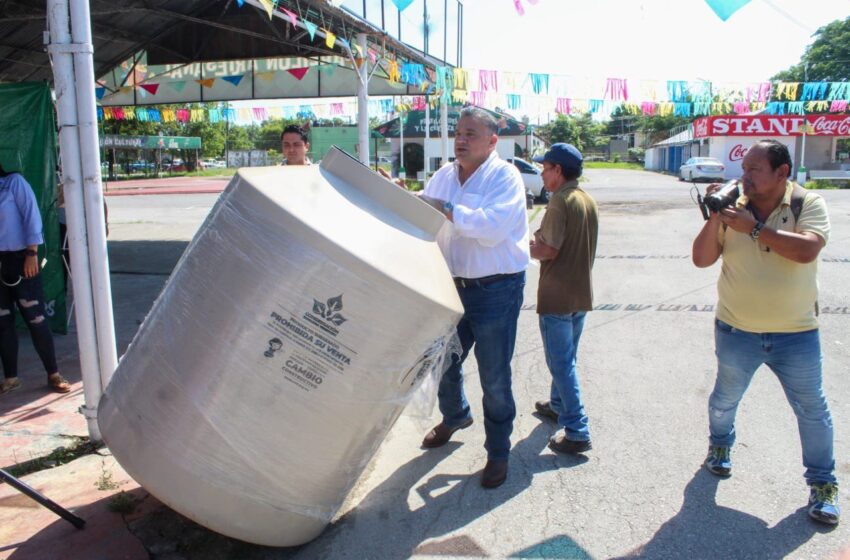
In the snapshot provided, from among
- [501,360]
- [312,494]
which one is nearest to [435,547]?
[312,494]

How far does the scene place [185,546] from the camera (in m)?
2.88

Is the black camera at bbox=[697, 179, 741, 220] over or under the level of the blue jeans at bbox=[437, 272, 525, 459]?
over

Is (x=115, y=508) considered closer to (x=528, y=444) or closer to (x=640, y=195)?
(x=528, y=444)

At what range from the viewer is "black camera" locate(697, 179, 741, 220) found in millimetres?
2979

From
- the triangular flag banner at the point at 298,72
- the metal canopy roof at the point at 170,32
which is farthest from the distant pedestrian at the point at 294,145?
the triangular flag banner at the point at 298,72

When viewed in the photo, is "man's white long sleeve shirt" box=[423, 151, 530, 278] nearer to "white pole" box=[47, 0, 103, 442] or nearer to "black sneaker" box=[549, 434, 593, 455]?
"black sneaker" box=[549, 434, 593, 455]

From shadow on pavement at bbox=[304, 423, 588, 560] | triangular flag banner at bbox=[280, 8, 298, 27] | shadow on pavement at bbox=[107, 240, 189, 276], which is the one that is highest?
triangular flag banner at bbox=[280, 8, 298, 27]

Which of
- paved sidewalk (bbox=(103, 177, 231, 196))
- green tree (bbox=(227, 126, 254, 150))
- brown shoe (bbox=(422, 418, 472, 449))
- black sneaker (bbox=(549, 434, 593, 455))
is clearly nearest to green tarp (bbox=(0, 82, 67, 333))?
brown shoe (bbox=(422, 418, 472, 449))

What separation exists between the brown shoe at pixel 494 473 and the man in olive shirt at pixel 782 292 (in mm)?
1263

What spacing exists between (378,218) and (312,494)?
1061 millimetres

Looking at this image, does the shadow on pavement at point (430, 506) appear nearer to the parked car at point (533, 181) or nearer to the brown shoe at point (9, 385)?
the brown shoe at point (9, 385)

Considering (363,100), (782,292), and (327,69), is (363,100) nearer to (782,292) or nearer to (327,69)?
(327,69)

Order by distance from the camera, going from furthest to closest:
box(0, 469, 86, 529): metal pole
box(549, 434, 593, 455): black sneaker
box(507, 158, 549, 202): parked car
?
1. box(507, 158, 549, 202): parked car
2. box(549, 434, 593, 455): black sneaker
3. box(0, 469, 86, 529): metal pole

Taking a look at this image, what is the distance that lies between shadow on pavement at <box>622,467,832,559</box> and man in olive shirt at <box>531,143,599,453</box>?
0.78 metres
